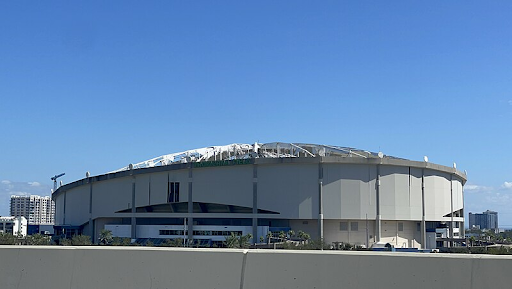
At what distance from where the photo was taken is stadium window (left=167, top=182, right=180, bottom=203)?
9519 centimetres

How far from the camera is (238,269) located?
10.2 meters

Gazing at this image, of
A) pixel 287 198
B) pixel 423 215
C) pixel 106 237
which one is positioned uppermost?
pixel 287 198

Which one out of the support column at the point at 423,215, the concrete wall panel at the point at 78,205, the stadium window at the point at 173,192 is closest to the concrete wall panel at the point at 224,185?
the stadium window at the point at 173,192

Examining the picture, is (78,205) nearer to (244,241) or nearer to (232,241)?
(232,241)

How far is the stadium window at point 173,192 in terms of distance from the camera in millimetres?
95188

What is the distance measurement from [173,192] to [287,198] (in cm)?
1896

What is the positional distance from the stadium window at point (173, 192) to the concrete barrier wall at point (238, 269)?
84.2 metres

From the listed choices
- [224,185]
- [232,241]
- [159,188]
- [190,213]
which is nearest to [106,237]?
[159,188]

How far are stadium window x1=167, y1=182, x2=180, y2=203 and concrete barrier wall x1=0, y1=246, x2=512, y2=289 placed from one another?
84.2 m

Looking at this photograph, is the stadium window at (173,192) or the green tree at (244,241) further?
the stadium window at (173,192)

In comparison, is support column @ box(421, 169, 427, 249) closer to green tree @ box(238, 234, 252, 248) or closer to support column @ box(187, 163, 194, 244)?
green tree @ box(238, 234, 252, 248)

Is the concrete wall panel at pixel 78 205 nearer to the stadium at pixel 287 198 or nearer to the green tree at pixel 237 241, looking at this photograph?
the stadium at pixel 287 198

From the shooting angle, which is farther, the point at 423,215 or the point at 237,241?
the point at 423,215

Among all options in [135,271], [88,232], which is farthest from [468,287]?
[88,232]
